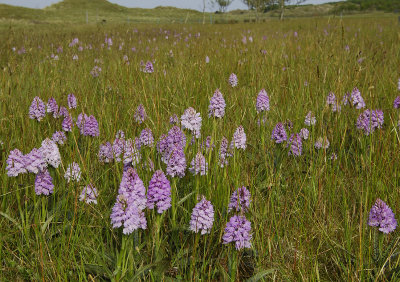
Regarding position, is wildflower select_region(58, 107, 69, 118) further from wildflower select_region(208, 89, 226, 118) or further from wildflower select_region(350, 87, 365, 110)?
wildflower select_region(350, 87, 365, 110)

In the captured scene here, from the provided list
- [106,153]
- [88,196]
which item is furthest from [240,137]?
[88,196]

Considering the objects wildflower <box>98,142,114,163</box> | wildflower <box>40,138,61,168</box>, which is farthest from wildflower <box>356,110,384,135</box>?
wildflower <box>40,138,61,168</box>

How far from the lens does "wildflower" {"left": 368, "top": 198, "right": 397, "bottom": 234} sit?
149 centimetres

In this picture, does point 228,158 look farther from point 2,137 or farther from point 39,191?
point 2,137

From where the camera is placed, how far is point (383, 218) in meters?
1.50

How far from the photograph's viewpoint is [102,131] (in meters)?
2.96

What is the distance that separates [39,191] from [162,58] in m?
5.40

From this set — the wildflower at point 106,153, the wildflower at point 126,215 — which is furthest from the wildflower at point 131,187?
the wildflower at point 106,153

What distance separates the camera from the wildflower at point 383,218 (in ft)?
4.89

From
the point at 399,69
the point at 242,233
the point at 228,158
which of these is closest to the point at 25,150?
the point at 228,158

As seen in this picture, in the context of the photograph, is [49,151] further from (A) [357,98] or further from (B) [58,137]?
(A) [357,98]

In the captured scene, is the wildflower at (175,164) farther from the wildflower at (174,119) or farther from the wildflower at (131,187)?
the wildflower at (174,119)

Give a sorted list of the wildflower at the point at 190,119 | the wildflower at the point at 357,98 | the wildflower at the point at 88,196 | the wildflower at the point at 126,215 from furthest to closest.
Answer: the wildflower at the point at 357,98
the wildflower at the point at 190,119
the wildflower at the point at 88,196
the wildflower at the point at 126,215

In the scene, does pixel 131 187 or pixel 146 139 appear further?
pixel 146 139
